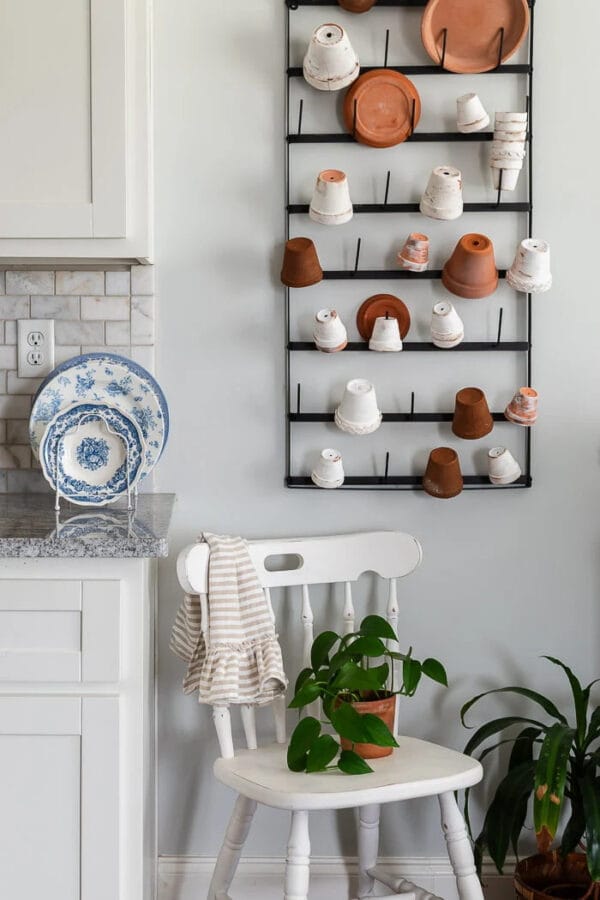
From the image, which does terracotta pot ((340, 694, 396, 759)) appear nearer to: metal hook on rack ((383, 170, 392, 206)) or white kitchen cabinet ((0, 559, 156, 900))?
white kitchen cabinet ((0, 559, 156, 900))

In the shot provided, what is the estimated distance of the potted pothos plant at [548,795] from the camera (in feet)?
5.72

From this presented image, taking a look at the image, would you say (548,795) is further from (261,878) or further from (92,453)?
(92,453)

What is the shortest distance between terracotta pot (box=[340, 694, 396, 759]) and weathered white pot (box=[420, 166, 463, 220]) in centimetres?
95

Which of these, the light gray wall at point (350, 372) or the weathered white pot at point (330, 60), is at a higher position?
the weathered white pot at point (330, 60)

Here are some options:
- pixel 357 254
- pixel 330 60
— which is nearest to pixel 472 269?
pixel 357 254

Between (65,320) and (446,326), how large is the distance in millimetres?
794

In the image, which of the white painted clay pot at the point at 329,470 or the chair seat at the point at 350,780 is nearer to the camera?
the chair seat at the point at 350,780

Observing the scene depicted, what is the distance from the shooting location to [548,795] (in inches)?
67.9

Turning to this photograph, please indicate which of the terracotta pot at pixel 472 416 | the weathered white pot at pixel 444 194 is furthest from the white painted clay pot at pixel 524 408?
the weathered white pot at pixel 444 194

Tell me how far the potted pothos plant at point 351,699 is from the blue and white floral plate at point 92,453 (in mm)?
504

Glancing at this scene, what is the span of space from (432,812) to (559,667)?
418 mm

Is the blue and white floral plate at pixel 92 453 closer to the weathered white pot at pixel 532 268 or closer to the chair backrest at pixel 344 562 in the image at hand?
the chair backrest at pixel 344 562

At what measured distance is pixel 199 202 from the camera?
208 cm

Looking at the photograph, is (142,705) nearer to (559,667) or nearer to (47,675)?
(47,675)
